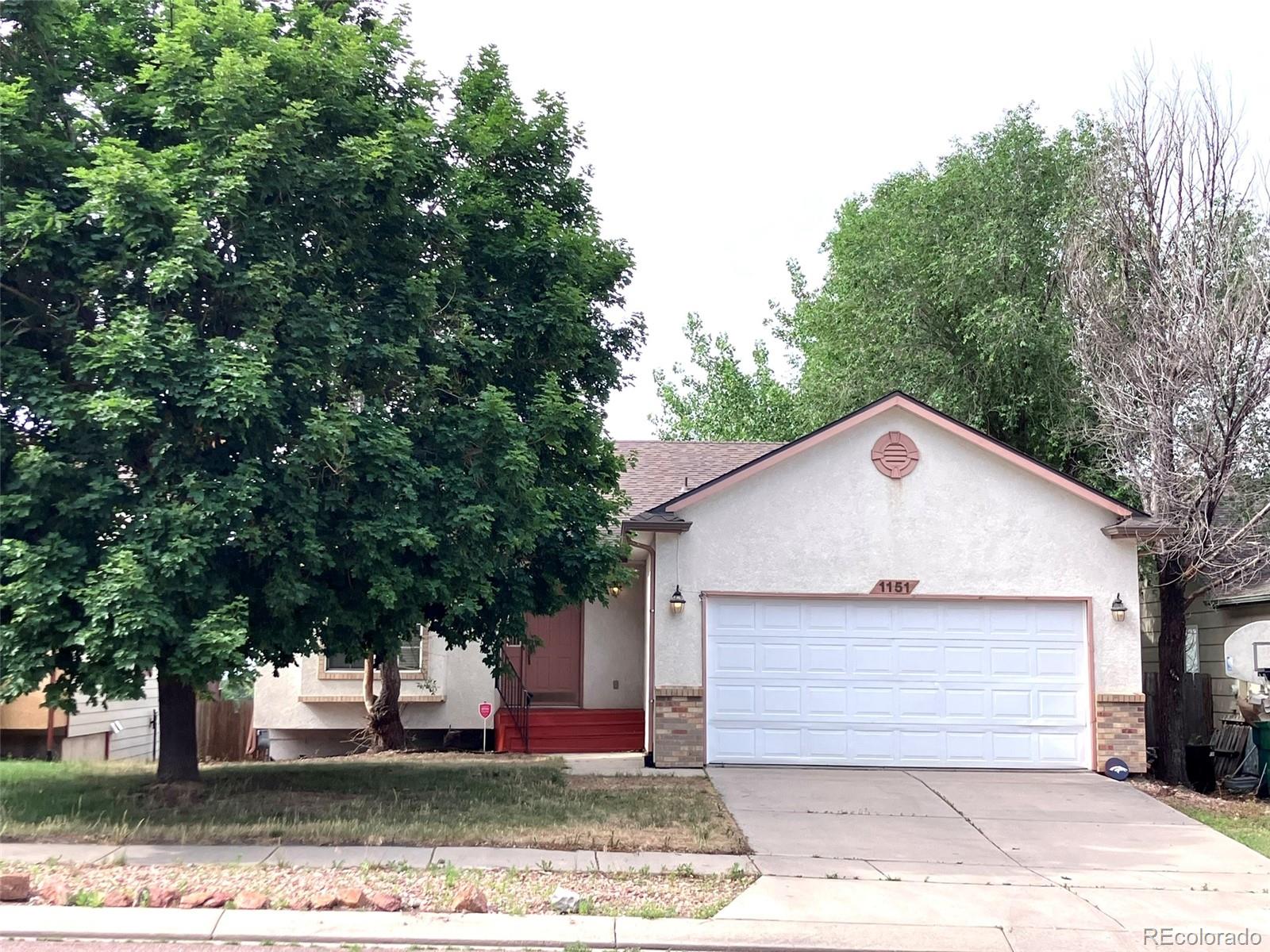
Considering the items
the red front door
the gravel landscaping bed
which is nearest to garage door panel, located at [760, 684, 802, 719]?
the red front door

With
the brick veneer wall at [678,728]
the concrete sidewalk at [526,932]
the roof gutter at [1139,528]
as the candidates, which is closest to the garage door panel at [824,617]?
the brick veneer wall at [678,728]

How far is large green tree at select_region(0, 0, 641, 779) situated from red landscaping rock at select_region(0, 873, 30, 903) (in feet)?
6.08

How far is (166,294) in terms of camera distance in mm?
9836

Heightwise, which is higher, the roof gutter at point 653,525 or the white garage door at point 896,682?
the roof gutter at point 653,525

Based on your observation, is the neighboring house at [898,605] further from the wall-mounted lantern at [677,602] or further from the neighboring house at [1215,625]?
the neighboring house at [1215,625]

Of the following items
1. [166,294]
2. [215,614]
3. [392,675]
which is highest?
[166,294]

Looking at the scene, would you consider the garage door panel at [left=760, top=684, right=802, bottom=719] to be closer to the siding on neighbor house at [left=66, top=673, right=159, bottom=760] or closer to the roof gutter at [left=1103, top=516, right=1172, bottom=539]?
the roof gutter at [left=1103, top=516, right=1172, bottom=539]

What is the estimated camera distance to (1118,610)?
1480 centimetres

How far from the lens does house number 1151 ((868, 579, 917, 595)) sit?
586 inches

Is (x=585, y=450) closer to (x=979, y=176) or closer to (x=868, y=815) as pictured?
(x=868, y=815)

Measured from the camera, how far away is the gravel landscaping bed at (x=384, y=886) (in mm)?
7676

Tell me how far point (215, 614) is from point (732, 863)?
476 cm

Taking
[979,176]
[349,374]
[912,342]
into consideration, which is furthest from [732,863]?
Result: [979,176]

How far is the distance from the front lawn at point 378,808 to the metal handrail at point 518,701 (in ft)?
7.66
